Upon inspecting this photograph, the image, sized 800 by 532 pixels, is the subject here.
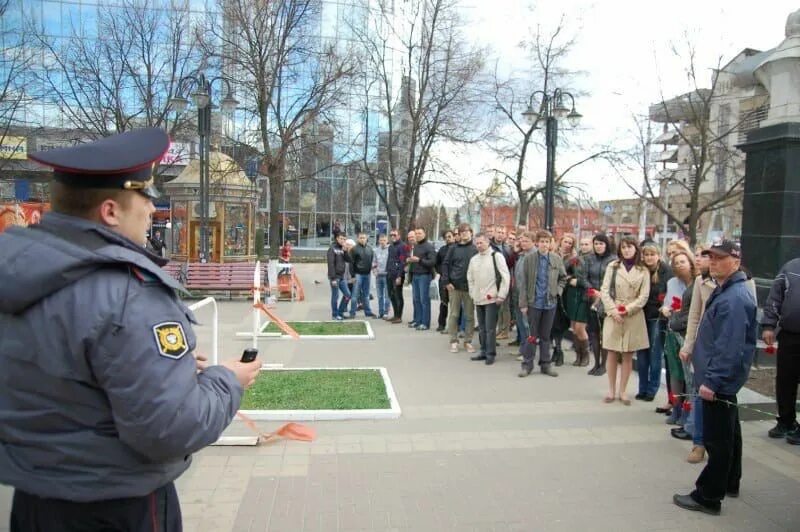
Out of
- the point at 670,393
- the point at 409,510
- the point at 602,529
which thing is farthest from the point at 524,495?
the point at 670,393

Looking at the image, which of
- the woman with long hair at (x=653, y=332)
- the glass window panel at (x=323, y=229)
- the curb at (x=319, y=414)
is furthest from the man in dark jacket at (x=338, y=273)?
the glass window panel at (x=323, y=229)

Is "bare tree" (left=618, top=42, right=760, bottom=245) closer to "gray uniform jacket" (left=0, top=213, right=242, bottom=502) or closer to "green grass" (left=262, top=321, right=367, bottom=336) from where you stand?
"green grass" (left=262, top=321, right=367, bottom=336)

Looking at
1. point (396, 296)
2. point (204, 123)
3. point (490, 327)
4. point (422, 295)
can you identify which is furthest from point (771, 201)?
point (204, 123)

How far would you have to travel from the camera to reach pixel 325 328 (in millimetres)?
12039

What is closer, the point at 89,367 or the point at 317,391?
the point at 89,367

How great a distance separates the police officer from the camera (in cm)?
157

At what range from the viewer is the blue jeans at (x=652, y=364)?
277 inches

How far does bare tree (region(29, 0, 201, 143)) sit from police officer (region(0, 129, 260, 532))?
2002cm

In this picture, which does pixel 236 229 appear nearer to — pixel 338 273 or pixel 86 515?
Result: pixel 338 273

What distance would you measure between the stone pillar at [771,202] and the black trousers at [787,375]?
3468 mm

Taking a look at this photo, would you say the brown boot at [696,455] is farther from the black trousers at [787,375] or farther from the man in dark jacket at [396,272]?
the man in dark jacket at [396,272]

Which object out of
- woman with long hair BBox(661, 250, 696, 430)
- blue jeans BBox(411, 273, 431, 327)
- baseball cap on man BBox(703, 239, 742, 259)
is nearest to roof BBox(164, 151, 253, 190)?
blue jeans BBox(411, 273, 431, 327)

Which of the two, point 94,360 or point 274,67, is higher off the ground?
point 274,67

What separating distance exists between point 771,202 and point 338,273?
28.6 ft
